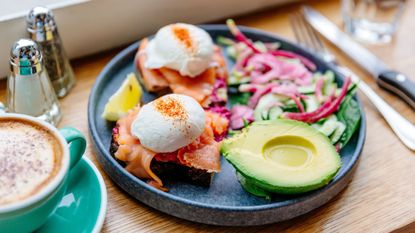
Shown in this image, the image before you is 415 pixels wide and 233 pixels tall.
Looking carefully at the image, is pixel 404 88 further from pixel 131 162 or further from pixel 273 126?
pixel 131 162

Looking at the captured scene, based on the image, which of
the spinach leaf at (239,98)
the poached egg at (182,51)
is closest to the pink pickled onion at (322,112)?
the spinach leaf at (239,98)

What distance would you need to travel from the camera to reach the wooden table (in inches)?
41.8

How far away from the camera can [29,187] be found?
34.2 inches

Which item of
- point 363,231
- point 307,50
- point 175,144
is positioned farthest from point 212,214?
point 307,50

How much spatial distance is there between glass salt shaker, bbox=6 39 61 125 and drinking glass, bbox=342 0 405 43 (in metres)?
0.85

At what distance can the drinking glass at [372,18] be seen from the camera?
158cm

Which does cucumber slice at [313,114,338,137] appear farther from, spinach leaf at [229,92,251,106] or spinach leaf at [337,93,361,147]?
spinach leaf at [229,92,251,106]

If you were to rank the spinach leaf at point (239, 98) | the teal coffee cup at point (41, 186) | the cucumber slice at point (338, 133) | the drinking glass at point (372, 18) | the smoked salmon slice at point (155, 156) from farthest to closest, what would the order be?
the drinking glass at point (372, 18), the spinach leaf at point (239, 98), the cucumber slice at point (338, 133), the smoked salmon slice at point (155, 156), the teal coffee cup at point (41, 186)

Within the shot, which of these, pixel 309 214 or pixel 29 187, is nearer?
pixel 29 187

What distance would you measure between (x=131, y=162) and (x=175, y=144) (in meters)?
0.09

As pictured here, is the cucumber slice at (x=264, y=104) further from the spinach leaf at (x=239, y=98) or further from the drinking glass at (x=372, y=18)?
the drinking glass at (x=372, y=18)

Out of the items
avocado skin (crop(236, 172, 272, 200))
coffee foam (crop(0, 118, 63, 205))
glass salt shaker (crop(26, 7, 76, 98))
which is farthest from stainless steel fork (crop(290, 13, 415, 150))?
coffee foam (crop(0, 118, 63, 205))

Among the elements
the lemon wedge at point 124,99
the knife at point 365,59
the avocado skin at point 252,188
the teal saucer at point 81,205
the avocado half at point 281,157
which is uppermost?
the knife at point 365,59

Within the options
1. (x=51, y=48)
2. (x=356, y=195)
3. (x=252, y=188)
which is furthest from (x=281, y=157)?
(x=51, y=48)
